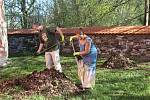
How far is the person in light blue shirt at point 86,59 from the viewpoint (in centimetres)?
1006

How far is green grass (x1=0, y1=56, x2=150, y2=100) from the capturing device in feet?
31.4

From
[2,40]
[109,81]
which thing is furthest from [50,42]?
[2,40]

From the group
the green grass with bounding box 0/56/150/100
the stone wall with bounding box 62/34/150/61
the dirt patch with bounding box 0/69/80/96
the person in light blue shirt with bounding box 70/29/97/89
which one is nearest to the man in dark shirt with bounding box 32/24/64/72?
the green grass with bounding box 0/56/150/100

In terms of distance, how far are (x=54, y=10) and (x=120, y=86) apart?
23.0m

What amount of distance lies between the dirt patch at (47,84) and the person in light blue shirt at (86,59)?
12.6 inches

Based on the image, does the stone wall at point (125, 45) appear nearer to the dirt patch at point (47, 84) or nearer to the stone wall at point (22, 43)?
the stone wall at point (22, 43)

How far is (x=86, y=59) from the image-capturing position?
10227mm

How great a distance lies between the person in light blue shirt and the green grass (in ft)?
0.96

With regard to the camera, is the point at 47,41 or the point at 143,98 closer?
the point at 143,98

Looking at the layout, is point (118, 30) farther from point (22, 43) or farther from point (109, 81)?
point (109, 81)

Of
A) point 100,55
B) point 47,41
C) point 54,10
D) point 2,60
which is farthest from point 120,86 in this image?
point 54,10

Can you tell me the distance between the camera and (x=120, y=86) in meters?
10.8

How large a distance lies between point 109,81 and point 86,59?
67.9 inches

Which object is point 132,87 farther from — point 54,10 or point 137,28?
point 54,10
